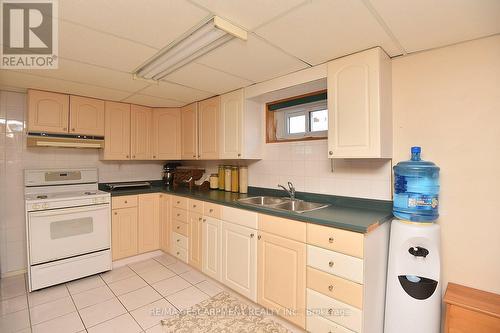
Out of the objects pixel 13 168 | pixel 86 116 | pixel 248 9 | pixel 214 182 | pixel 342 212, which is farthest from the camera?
pixel 214 182

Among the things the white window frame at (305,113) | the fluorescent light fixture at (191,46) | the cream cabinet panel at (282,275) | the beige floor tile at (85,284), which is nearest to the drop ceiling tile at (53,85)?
the fluorescent light fixture at (191,46)

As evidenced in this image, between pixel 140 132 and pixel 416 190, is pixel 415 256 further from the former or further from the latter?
pixel 140 132

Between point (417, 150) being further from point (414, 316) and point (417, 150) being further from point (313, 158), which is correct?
point (414, 316)

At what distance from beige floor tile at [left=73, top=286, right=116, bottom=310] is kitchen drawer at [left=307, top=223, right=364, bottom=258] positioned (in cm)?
200

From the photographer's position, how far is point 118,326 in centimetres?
189

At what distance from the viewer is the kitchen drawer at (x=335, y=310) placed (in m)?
1.47

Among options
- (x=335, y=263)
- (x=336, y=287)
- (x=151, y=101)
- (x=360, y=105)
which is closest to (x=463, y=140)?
(x=360, y=105)

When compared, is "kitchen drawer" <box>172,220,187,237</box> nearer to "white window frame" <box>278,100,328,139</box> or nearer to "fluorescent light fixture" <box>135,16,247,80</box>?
"white window frame" <box>278,100,328,139</box>

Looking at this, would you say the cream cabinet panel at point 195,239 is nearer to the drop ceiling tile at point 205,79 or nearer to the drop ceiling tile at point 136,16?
the drop ceiling tile at point 205,79

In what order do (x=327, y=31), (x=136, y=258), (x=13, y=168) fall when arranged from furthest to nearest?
(x=136, y=258), (x=13, y=168), (x=327, y=31)

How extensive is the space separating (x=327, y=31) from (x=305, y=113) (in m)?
1.01

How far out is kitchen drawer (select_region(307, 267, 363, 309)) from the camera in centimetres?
146

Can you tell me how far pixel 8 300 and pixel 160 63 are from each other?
2.55 metres

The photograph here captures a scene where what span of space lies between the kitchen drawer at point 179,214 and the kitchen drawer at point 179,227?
0.05 metres
